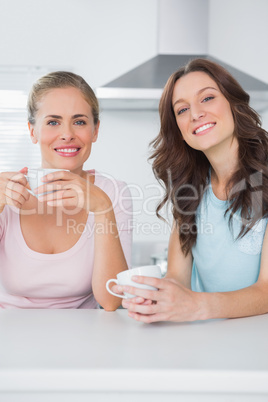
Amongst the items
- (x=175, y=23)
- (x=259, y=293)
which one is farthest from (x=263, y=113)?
(x=259, y=293)

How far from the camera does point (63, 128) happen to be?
51.7 inches

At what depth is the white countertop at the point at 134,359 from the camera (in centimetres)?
59

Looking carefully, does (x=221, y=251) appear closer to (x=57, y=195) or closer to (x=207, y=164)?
(x=207, y=164)

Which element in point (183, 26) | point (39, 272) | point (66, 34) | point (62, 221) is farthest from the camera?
point (66, 34)

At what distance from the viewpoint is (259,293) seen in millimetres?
1045

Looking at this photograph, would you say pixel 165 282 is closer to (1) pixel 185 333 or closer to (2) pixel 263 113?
(1) pixel 185 333

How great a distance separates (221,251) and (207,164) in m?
0.33

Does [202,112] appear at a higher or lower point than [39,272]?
higher

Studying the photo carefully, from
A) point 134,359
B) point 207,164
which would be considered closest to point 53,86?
point 207,164

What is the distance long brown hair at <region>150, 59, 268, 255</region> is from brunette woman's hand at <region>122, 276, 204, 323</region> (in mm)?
425

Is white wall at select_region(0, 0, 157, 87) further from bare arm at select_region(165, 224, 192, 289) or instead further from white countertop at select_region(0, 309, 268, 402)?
white countertop at select_region(0, 309, 268, 402)

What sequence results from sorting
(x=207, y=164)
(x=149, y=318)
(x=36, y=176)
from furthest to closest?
(x=207, y=164) → (x=36, y=176) → (x=149, y=318)

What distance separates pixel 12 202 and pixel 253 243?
0.69m

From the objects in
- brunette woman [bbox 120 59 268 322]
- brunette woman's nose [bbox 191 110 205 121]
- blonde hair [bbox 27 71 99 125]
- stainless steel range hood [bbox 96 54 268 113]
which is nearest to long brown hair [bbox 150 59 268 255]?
brunette woman [bbox 120 59 268 322]
